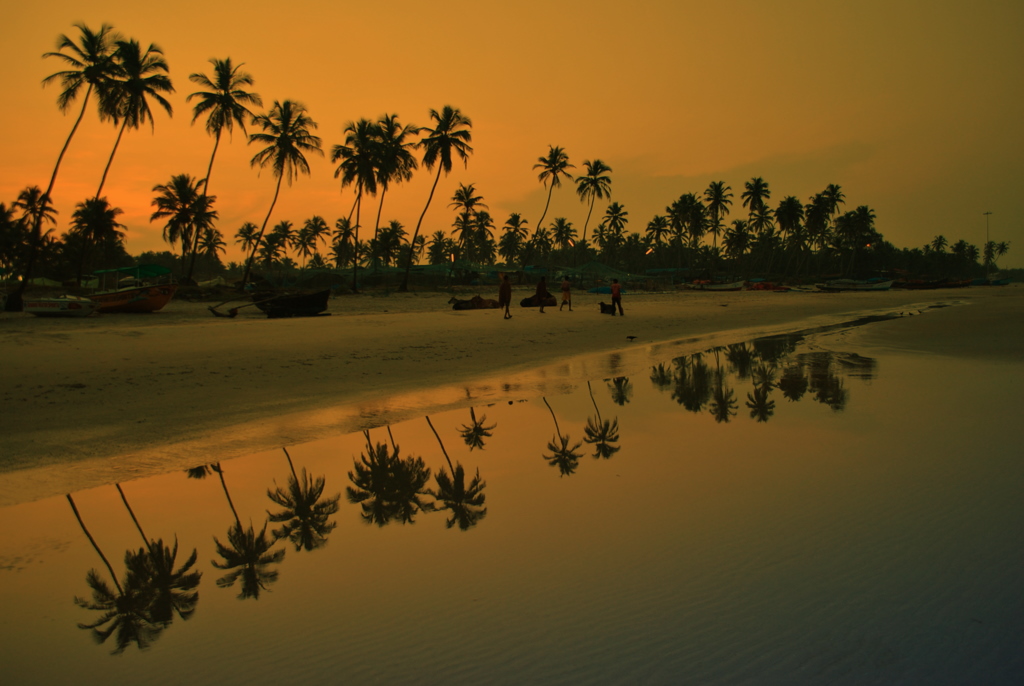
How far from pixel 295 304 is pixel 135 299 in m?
5.96

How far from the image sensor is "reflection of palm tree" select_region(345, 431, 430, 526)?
467 cm

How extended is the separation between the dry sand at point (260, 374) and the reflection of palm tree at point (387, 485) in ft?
4.44

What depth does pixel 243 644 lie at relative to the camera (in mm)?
2893

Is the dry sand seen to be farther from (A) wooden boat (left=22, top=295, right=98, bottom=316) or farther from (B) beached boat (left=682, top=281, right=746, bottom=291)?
(B) beached boat (left=682, top=281, right=746, bottom=291)

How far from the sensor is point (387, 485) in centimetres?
530

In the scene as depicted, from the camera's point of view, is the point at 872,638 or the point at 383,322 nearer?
the point at 872,638

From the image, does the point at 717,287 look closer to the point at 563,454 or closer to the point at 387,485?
the point at 563,454

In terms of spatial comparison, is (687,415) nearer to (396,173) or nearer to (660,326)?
(660,326)

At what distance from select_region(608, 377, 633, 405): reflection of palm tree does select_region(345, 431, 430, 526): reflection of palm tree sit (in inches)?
150

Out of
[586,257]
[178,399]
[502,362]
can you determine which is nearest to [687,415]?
[502,362]

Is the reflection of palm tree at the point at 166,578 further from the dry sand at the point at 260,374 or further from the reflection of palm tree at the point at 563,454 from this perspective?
the reflection of palm tree at the point at 563,454

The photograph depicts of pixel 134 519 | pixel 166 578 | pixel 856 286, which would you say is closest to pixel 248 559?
pixel 166 578

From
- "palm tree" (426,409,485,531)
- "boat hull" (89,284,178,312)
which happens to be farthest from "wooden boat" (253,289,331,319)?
"palm tree" (426,409,485,531)

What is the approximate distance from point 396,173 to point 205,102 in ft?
43.5
